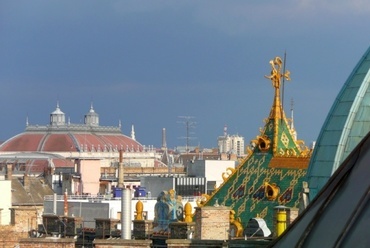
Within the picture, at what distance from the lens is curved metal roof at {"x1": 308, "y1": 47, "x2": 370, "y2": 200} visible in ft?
56.4

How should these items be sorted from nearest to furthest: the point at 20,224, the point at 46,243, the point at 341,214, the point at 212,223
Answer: the point at 341,214
the point at 46,243
the point at 212,223
the point at 20,224

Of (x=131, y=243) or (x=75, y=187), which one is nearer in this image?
(x=131, y=243)

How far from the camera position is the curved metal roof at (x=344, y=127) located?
17203mm

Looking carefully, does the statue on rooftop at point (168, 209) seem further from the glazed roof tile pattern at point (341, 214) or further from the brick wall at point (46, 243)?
the glazed roof tile pattern at point (341, 214)

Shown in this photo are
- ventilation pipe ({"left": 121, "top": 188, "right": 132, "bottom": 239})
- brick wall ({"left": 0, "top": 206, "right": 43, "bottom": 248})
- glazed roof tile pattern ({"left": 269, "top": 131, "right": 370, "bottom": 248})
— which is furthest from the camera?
brick wall ({"left": 0, "top": 206, "right": 43, "bottom": 248})

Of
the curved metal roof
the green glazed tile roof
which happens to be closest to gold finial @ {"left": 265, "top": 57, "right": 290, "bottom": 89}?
the green glazed tile roof


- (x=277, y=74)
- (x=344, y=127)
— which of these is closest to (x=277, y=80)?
(x=277, y=74)

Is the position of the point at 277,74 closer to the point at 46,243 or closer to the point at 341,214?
the point at 46,243

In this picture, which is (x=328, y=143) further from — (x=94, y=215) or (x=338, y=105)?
(x=94, y=215)

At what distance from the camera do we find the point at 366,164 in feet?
26.8

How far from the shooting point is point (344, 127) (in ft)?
56.8

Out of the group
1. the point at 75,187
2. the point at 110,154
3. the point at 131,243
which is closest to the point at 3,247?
the point at 131,243

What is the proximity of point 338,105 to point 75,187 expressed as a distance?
64.4 meters

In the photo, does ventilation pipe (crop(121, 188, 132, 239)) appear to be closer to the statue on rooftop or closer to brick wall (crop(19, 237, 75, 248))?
brick wall (crop(19, 237, 75, 248))
